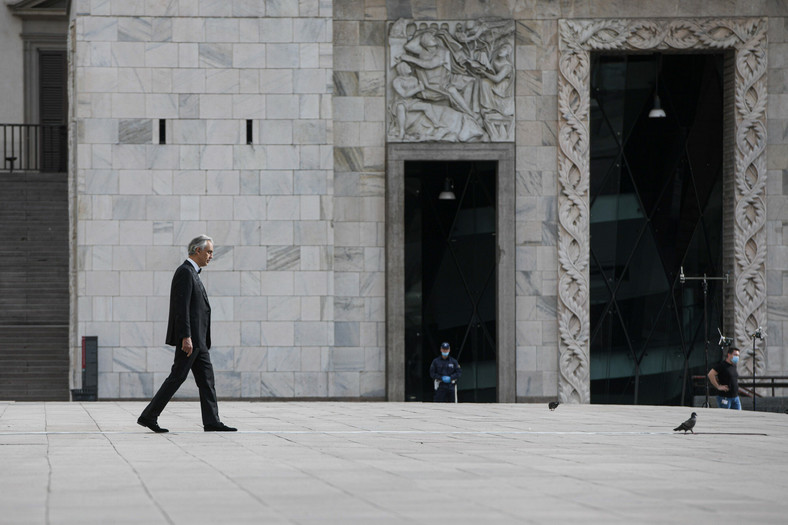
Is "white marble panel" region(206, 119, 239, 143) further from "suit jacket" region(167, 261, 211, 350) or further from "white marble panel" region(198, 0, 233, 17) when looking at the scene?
"suit jacket" region(167, 261, 211, 350)

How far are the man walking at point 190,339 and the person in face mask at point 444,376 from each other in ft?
39.6

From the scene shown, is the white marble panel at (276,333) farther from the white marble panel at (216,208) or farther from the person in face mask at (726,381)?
the person in face mask at (726,381)

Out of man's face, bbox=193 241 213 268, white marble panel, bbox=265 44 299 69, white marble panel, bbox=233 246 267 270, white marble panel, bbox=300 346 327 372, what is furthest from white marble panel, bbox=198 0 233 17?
man's face, bbox=193 241 213 268

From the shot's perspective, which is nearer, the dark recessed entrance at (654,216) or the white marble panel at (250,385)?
the white marble panel at (250,385)

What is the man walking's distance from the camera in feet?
40.1

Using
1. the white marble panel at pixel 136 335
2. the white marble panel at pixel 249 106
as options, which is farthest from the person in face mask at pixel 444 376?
the white marble panel at pixel 249 106

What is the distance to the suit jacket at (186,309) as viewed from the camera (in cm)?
1224

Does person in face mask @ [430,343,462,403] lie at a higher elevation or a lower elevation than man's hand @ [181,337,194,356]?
lower

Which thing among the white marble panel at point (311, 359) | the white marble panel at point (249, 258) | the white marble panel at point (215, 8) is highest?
the white marble panel at point (215, 8)

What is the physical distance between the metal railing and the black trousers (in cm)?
2258

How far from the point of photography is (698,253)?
27.4 meters

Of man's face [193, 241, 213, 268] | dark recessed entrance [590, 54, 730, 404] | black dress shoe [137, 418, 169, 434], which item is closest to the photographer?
black dress shoe [137, 418, 169, 434]

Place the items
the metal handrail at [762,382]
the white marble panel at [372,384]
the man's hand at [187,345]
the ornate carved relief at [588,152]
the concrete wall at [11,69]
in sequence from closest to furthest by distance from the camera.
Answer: the man's hand at [187,345] → the metal handrail at [762,382] → the white marble panel at [372,384] → the ornate carved relief at [588,152] → the concrete wall at [11,69]

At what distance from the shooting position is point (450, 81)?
85.1 ft
